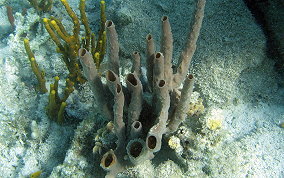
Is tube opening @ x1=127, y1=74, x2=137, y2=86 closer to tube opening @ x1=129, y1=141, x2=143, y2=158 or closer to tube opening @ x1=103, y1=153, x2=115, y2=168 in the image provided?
tube opening @ x1=129, y1=141, x2=143, y2=158

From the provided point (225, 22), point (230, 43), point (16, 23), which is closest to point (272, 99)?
point (230, 43)

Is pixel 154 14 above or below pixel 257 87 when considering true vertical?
above

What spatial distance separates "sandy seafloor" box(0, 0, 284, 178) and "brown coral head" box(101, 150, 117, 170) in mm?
265

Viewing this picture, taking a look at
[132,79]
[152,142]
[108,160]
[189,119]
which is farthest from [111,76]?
[189,119]

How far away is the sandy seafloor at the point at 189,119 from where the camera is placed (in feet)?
7.63

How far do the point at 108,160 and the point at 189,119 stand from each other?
978 millimetres

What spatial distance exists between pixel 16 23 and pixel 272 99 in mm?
4533

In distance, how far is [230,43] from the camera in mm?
2992

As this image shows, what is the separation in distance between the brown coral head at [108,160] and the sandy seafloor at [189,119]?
0.26 m

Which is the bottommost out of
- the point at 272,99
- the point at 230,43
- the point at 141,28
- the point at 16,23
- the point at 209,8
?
the point at 16,23

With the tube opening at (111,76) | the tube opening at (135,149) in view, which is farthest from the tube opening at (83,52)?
the tube opening at (135,149)

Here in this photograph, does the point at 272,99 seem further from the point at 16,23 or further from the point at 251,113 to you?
the point at 16,23

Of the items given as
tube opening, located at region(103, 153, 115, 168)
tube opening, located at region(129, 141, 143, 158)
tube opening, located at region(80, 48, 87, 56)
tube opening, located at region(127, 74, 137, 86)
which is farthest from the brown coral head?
tube opening, located at region(80, 48, 87, 56)

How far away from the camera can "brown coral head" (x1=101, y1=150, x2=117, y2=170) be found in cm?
201
